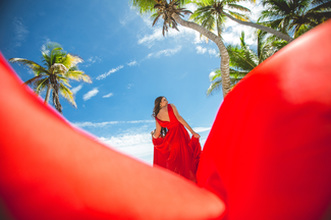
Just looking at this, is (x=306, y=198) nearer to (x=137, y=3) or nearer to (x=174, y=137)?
(x=174, y=137)

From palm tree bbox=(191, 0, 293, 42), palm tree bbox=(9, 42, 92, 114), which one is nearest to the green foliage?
palm tree bbox=(191, 0, 293, 42)

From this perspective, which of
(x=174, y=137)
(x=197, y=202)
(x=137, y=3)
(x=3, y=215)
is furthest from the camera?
(x=137, y=3)

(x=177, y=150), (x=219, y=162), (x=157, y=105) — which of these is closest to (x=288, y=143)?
(x=219, y=162)

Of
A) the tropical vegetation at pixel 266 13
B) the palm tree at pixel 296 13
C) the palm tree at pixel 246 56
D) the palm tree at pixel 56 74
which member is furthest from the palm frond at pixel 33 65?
the palm tree at pixel 296 13

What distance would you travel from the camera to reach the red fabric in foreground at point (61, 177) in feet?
0.90

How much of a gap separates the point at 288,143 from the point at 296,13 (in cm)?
1512

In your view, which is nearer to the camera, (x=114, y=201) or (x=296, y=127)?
(x=114, y=201)

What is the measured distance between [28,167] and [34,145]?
36 mm

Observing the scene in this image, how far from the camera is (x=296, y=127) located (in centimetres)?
42

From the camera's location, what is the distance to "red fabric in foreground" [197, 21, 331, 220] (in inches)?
16.2

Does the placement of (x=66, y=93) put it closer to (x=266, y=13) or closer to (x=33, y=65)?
(x=33, y=65)

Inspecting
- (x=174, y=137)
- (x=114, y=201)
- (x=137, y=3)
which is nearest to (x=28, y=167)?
(x=114, y=201)

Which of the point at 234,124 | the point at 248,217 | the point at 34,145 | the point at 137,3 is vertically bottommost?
the point at 248,217

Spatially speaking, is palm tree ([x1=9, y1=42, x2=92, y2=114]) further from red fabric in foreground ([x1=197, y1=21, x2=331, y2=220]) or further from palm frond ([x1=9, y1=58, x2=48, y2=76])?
red fabric in foreground ([x1=197, y1=21, x2=331, y2=220])
